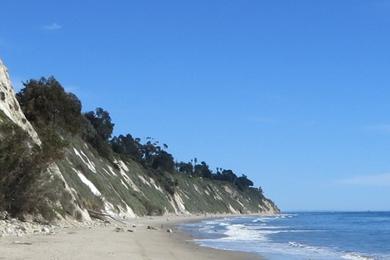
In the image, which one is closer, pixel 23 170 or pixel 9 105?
pixel 23 170

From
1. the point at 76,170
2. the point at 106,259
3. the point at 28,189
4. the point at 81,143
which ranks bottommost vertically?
the point at 106,259

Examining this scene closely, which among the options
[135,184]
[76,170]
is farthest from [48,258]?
[135,184]

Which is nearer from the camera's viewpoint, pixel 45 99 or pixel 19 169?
pixel 19 169

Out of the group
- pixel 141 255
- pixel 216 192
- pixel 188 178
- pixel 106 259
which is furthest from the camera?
pixel 216 192

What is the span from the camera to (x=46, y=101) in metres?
60.3

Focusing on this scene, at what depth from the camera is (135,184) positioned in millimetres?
103750

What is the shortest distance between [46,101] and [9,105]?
10.9m

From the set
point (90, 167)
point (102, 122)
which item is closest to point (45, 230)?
point (90, 167)

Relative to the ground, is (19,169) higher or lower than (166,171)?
lower

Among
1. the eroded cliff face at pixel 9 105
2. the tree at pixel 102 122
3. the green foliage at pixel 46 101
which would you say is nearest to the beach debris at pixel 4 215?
the eroded cliff face at pixel 9 105

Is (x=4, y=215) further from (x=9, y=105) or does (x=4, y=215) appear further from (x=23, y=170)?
(x=9, y=105)

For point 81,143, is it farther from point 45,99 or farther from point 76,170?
point 45,99

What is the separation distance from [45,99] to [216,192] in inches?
4952

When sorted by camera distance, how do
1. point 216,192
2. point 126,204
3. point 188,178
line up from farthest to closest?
point 216,192 → point 188,178 → point 126,204
